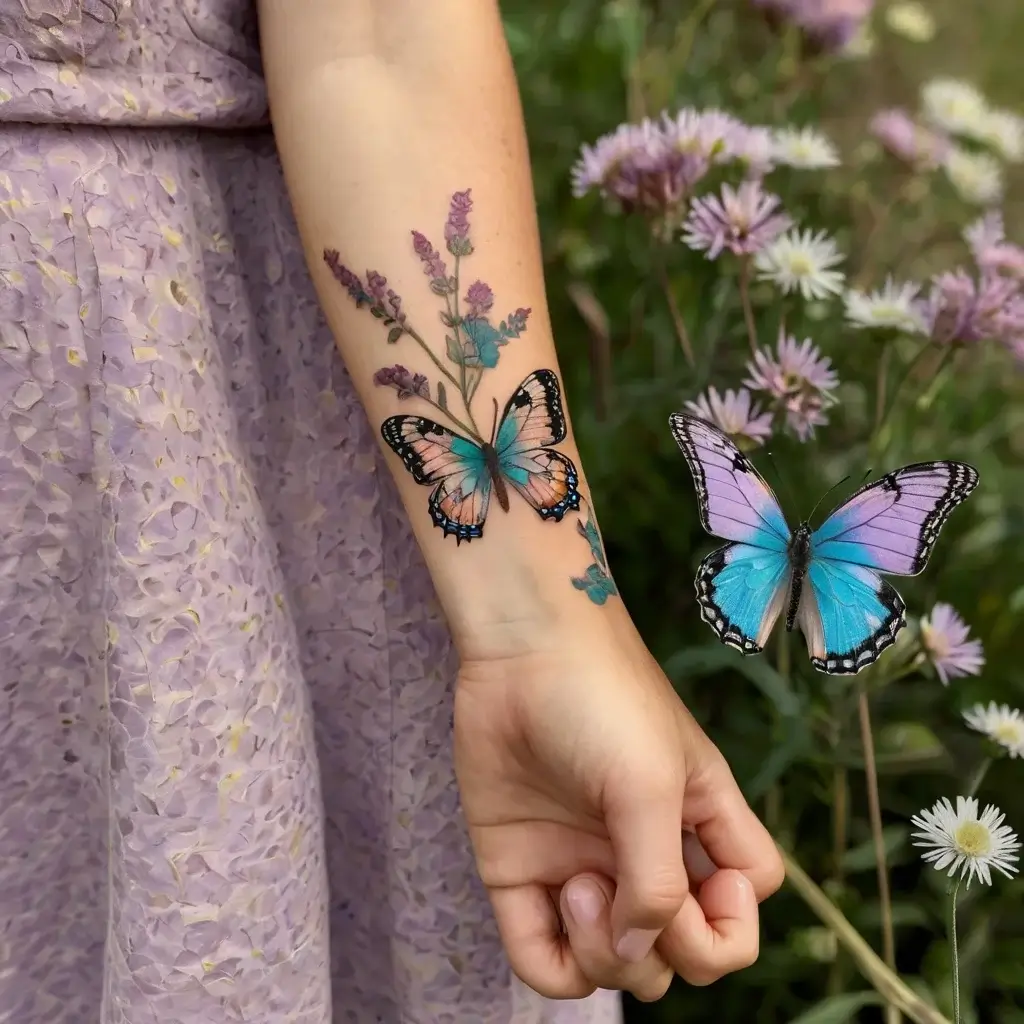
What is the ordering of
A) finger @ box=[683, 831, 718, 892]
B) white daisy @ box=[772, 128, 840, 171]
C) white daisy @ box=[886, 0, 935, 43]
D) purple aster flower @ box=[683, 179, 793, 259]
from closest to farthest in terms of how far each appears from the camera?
finger @ box=[683, 831, 718, 892] < purple aster flower @ box=[683, 179, 793, 259] < white daisy @ box=[772, 128, 840, 171] < white daisy @ box=[886, 0, 935, 43]

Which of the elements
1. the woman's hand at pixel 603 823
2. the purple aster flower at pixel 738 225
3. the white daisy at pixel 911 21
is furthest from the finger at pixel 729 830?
the white daisy at pixel 911 21

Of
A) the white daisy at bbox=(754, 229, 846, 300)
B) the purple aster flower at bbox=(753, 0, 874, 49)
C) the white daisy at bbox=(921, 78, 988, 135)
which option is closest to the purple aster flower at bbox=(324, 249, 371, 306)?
the white daisy at bbox=(754, 229, 846, 300)

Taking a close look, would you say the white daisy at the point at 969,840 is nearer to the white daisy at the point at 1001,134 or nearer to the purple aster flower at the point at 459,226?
the purple aster flower at the point at 459,226

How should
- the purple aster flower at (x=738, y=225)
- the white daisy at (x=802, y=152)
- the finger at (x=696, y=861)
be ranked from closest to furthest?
the finger at (x=696, y=861) → the purple aster flower at (x=738, y=225) → the white daisy at (x=802, y=152)

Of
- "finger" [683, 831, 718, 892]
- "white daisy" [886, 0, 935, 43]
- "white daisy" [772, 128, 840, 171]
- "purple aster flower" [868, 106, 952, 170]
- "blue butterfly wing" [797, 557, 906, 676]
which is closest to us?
"blue butterfly wing" [797, 557, 906, 676]

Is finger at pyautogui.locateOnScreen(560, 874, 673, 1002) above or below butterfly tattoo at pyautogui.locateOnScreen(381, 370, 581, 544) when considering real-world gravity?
below

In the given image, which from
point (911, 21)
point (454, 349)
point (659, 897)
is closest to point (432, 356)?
point (454, 349)

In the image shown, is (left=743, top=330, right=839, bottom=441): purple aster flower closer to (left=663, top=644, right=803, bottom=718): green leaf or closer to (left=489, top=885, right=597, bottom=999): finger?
(left=663, top=644, right=803, bottom=718): green leaf

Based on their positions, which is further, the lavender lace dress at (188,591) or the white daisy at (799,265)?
the white daisy at (799,265)
